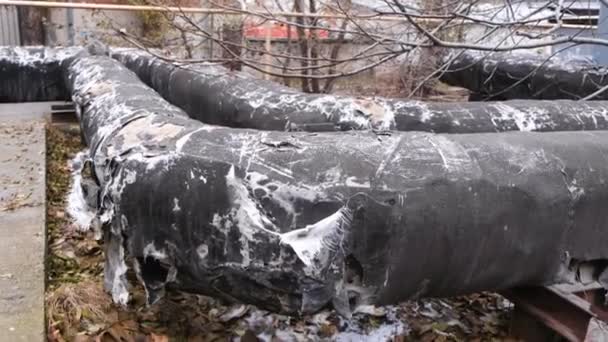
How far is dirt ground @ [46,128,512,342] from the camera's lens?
2.01 meters

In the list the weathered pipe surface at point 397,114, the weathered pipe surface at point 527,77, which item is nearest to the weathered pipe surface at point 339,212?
the weathered pipe surface at point 397,114

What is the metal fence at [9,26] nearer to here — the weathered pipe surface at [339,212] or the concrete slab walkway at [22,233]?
the concrete slab walkway at [22,233]

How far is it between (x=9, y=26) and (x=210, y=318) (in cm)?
924

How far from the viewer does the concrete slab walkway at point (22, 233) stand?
1806 mm

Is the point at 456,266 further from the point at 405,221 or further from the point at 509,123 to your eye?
the point at 509,123

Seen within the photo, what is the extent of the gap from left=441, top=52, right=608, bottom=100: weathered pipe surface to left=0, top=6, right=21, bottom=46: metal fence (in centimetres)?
746

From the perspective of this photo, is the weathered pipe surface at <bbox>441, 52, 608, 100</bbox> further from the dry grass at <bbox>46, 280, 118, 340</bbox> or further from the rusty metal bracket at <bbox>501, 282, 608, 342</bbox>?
the dry grass at <bbox>46, 280, 118, 340</bbox>

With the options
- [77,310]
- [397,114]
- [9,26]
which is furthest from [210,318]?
[9,26]

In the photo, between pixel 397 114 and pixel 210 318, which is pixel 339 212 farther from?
pixel 397 114

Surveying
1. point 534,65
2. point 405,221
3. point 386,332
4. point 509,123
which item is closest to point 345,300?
point 405,221

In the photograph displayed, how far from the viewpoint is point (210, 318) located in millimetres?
2211

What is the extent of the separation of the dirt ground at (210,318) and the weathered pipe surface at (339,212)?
35 centimetres

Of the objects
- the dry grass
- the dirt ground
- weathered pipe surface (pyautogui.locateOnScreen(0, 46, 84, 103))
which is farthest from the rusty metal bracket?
weathered pipe surface (pyautogui.locateOnScreen(0, 46, 84, 103))

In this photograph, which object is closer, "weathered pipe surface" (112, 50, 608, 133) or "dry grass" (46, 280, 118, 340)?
"dry grass" (46, 280, 118, 340)
